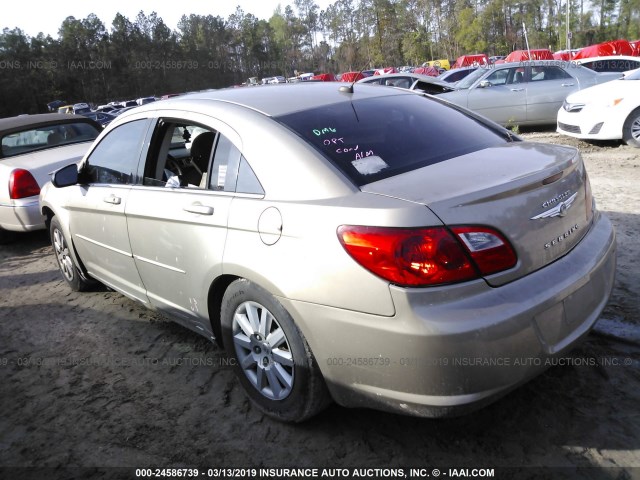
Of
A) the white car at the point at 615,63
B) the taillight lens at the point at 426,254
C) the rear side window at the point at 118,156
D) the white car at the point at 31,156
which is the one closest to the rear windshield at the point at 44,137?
the white car at the point at 31,156

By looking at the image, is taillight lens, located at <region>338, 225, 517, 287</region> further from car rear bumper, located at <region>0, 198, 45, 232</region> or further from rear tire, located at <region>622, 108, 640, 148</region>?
rear tire, located at <region>622, 108, 640, 148</region>

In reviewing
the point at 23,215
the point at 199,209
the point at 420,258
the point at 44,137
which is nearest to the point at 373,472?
the point at 420,258

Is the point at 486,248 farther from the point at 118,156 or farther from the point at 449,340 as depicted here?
the point at 118,156

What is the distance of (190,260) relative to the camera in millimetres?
2854

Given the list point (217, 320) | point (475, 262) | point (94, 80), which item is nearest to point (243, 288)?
point (217, 320)

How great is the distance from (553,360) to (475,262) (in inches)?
22.7

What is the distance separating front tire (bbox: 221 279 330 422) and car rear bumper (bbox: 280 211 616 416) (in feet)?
0.32

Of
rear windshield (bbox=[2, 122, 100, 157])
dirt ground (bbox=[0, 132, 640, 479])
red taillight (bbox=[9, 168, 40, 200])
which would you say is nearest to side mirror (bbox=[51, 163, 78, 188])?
dirt ground (bbox=[0, 132, 640, 479])

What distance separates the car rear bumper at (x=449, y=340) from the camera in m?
1.95

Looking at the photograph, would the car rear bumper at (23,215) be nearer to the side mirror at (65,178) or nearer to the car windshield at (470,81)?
the side mirror at (65,178)

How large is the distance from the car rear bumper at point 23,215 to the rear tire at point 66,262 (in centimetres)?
143

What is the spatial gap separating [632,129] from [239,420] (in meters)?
7.91

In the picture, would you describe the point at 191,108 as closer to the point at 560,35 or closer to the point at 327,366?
the point at 327,366

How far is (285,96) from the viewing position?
3025mm
